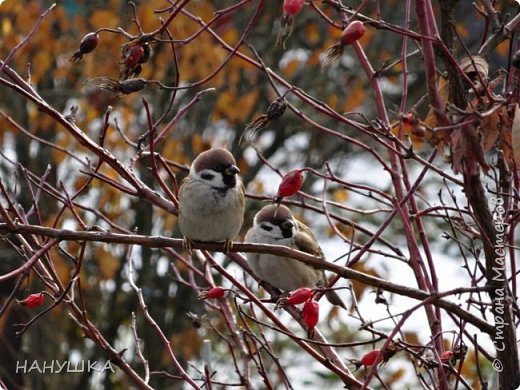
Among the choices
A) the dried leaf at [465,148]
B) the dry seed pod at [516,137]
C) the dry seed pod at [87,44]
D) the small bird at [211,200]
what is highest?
the small bird at [211,200]

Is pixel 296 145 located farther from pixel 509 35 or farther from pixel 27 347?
pixel 509 35

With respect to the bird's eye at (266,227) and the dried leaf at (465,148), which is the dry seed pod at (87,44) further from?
the bird's eye at (266,227)

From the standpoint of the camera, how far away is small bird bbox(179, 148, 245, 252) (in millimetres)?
3381

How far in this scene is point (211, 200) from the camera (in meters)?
3.51

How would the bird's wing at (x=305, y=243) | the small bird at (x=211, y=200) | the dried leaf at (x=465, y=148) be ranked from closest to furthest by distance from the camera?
the dried leaf at (x=465, y=148), the small bird at (x=211, y=200), the bird's wing at (x=305, y=243)

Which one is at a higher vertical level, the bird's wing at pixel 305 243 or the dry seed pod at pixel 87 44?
the bird's wing at pixel 305 243

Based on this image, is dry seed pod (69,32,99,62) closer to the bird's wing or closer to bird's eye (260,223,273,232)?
bird's eye (260,223,273,232)

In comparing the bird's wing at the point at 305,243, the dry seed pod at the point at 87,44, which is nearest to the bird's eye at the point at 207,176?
the bird's wing at the point at 305,243

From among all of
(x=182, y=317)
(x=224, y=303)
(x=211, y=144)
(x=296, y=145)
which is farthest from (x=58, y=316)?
(x=224, y=303)

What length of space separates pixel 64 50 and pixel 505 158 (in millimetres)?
5427

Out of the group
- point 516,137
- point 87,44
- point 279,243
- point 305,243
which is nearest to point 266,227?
point 279,243

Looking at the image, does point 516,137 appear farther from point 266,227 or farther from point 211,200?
point 266,227

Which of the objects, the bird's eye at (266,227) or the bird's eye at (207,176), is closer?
the bird's eye at (207,176)

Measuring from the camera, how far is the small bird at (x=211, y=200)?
338cm
